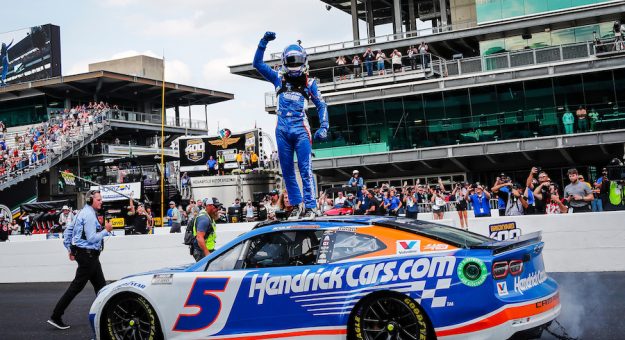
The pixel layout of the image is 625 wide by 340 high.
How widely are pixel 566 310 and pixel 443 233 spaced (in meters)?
2.47

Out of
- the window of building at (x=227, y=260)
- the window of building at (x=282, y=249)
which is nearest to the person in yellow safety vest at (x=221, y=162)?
the window of building at (x=227, y=260)

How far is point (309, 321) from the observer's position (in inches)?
251

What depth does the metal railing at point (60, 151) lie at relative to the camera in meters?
45.9

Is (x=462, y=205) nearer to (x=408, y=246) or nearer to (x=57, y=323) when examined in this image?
(x=57, y=323)

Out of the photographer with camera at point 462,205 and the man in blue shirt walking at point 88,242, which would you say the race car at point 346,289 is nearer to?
the man in blue shirt walking at point 88,242

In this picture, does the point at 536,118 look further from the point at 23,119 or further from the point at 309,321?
the point at 23,119

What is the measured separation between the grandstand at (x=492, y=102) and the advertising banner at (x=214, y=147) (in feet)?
11.2

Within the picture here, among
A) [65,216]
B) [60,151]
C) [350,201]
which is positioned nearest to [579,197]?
[350,201]

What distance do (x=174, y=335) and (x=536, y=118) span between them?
91.5ft

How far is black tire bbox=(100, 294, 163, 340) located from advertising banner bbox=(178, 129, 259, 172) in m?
34.4

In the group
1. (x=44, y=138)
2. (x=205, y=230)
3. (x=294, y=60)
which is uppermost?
(x=44, y=138)

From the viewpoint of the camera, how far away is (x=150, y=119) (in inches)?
2295

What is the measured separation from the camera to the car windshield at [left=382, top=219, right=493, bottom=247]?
616cm

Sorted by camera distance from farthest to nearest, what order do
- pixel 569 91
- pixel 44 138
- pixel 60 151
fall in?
pixel 44 138 → pixel 60 151 → pixel 569 91
